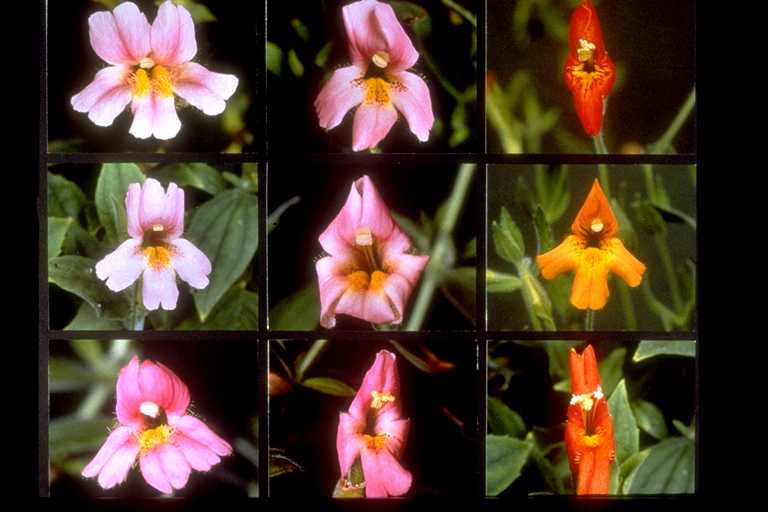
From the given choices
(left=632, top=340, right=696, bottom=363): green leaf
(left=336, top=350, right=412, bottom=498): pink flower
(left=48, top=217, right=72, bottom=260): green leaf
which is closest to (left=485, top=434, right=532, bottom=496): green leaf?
(left=336, top=350, right=412, bottom=498): pink flower

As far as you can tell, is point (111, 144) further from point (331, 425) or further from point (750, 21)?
point (750, 21)

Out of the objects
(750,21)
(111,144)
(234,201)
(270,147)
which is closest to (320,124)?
(270,147)

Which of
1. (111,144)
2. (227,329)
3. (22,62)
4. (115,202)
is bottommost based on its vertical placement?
(227,329)

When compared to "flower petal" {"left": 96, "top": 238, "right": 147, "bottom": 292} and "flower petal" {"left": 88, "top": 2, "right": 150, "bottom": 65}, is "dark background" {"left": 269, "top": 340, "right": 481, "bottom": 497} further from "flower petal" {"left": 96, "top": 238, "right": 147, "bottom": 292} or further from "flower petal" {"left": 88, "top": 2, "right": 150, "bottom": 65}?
"flower petal" {"left": 88, "top": 2, "right": 150, "bottom": 65}

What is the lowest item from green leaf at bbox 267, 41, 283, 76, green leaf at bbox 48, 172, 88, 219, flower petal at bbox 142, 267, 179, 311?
flower petal at bbox 142, 267, 179, 311

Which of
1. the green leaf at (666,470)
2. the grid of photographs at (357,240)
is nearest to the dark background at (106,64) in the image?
the grid of photographs at (357,240)

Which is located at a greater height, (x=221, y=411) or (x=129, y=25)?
(x=129, y=25)

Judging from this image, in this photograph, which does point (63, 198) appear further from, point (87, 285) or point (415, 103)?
point (415, 103)
